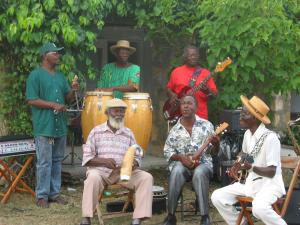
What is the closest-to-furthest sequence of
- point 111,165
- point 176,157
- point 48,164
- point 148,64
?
point 111,165 → point 176,157 → point 48,164 → point 148,64

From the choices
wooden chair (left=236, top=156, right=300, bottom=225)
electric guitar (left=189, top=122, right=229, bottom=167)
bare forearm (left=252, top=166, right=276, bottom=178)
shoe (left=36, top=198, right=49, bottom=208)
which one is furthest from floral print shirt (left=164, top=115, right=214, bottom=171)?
shoe (left=36, top=198, right=49, bottom=208)

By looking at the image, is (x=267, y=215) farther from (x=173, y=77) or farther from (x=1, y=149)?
(x=1, y=149)

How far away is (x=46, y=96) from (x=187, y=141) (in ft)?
5.23

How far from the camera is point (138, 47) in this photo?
33.1ft

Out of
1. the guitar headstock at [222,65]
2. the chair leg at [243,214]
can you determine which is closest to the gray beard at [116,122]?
the guitar headstock at [222,65]

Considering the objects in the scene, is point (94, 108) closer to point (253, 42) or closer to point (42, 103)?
point (42, 103)

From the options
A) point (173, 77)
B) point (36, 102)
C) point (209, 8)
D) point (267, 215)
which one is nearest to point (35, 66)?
point (36, 102)

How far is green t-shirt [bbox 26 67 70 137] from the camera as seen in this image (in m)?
6.86

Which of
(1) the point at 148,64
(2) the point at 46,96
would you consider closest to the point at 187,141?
(2) the point at 46,96

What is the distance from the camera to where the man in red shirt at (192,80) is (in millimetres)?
7225

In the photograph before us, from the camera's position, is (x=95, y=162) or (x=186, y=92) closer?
(x=95, y=162)

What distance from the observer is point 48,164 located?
277 inches

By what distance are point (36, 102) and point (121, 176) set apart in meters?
1.50

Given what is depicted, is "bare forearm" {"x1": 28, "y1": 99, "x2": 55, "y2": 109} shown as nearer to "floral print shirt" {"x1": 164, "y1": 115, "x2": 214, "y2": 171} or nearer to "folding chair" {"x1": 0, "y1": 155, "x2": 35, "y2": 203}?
"folding chair" {"x1": 0, "y1": 155, "x2": 35, "y2": 203}
